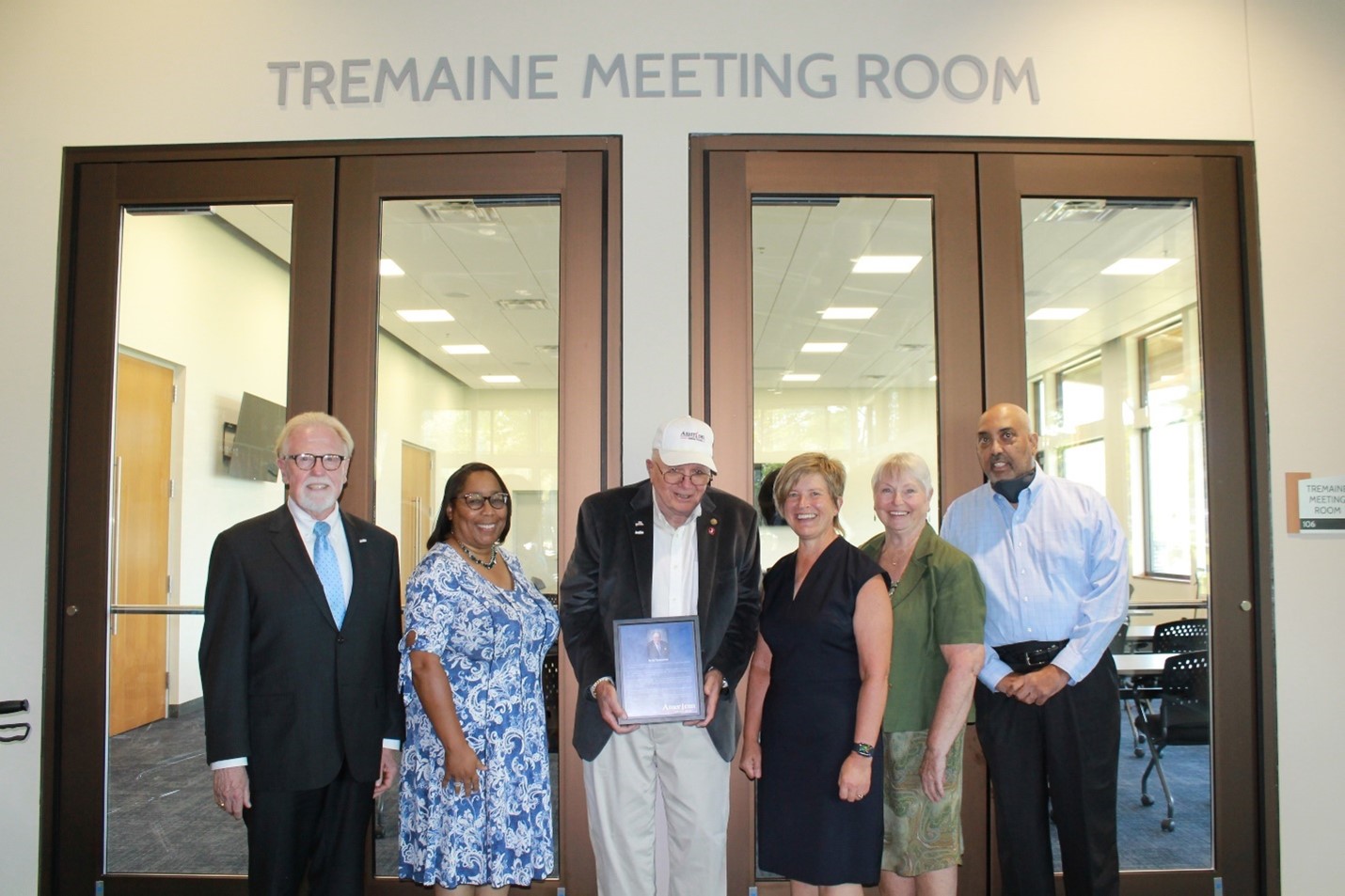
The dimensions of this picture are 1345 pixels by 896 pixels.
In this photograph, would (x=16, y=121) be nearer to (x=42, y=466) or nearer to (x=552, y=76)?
(x=42, y=466)

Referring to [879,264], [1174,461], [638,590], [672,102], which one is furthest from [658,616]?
[1174,461]

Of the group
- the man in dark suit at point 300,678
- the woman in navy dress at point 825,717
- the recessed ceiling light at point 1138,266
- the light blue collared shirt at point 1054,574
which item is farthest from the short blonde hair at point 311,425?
the recessed ceiling light at point 1138,266

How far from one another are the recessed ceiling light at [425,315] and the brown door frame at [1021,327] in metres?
1.10

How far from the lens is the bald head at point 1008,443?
3.17 metres

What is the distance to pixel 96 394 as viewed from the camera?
150 inches

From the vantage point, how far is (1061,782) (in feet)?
9.75

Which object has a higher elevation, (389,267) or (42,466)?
(389,267)

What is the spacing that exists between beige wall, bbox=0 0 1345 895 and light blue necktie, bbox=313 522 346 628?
1450 mm

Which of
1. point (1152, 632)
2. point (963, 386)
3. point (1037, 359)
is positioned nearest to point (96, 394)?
point (963, 386)

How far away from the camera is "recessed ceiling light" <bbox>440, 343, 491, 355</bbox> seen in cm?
Result: 379

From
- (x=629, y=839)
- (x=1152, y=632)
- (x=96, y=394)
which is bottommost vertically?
(x=629, y=839)

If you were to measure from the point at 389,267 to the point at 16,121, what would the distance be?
1.63 meters

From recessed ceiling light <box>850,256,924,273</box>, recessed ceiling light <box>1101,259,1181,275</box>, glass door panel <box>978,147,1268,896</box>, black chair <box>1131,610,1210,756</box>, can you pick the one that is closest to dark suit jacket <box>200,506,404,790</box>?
recessed ceiling light <box>850,256,924,273</box>

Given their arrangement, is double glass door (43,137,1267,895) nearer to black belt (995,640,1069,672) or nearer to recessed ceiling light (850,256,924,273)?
recessed ceiling light (850,256,924,273)
